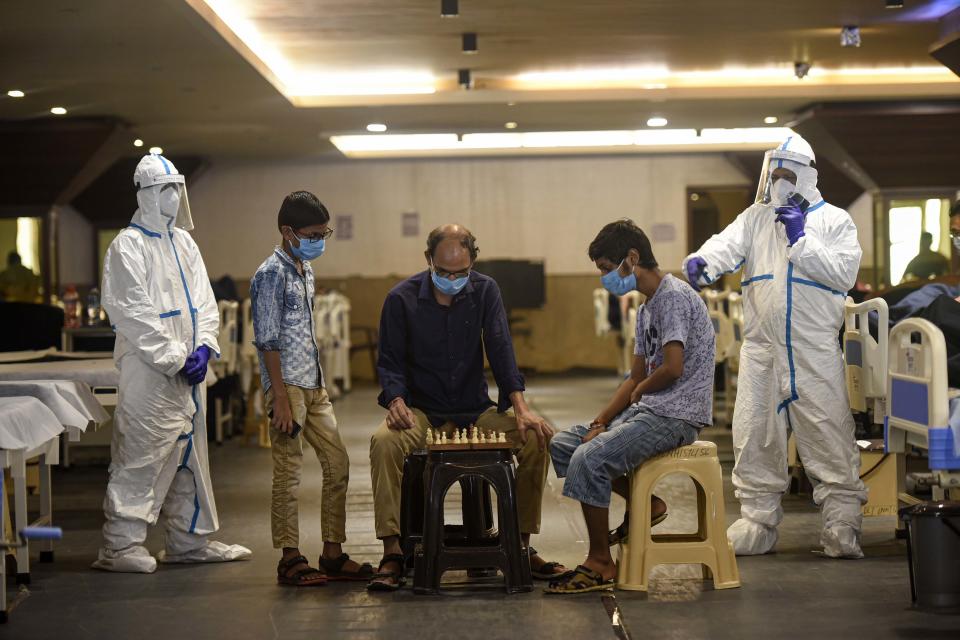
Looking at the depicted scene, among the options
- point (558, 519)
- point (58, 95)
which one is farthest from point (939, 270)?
point (58, 95)

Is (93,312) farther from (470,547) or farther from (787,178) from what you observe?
(787,178)

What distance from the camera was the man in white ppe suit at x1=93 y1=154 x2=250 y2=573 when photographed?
4.32m

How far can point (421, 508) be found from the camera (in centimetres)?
413

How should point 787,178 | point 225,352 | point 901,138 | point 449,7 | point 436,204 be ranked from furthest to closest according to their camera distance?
point 436,204 → point 901,138 → point 225,352 → point 449,7 → point 787,178

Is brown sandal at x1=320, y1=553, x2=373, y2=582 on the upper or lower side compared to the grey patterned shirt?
lower

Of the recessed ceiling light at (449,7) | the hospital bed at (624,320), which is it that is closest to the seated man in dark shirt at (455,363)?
the recessed ceiling light at (449,7)

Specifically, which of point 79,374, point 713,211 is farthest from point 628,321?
point 713,211

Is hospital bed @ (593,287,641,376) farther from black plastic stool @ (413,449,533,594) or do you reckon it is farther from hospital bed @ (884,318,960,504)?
black plastic stool @ (413,449,533,594)

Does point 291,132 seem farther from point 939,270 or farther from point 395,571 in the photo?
point 395,571

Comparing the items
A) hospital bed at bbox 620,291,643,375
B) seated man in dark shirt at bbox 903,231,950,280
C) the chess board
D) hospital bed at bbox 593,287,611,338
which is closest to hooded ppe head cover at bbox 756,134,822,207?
the chess board

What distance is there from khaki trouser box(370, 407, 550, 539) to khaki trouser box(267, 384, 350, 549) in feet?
0.56

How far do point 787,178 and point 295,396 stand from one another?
6.79 ft

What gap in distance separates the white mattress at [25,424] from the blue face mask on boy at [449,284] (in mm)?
1454

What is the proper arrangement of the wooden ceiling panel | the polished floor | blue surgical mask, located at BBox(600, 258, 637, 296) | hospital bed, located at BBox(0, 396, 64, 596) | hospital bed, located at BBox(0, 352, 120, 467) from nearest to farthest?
the polished floor
hospital bed, located at BBox(0, 396, 64, 596)
blue surgical mask, located at BBox(600, 258, 637, 296)
hospital bed, located at BBox(0, 352, 120, 467)
the wooden ceiling panel
